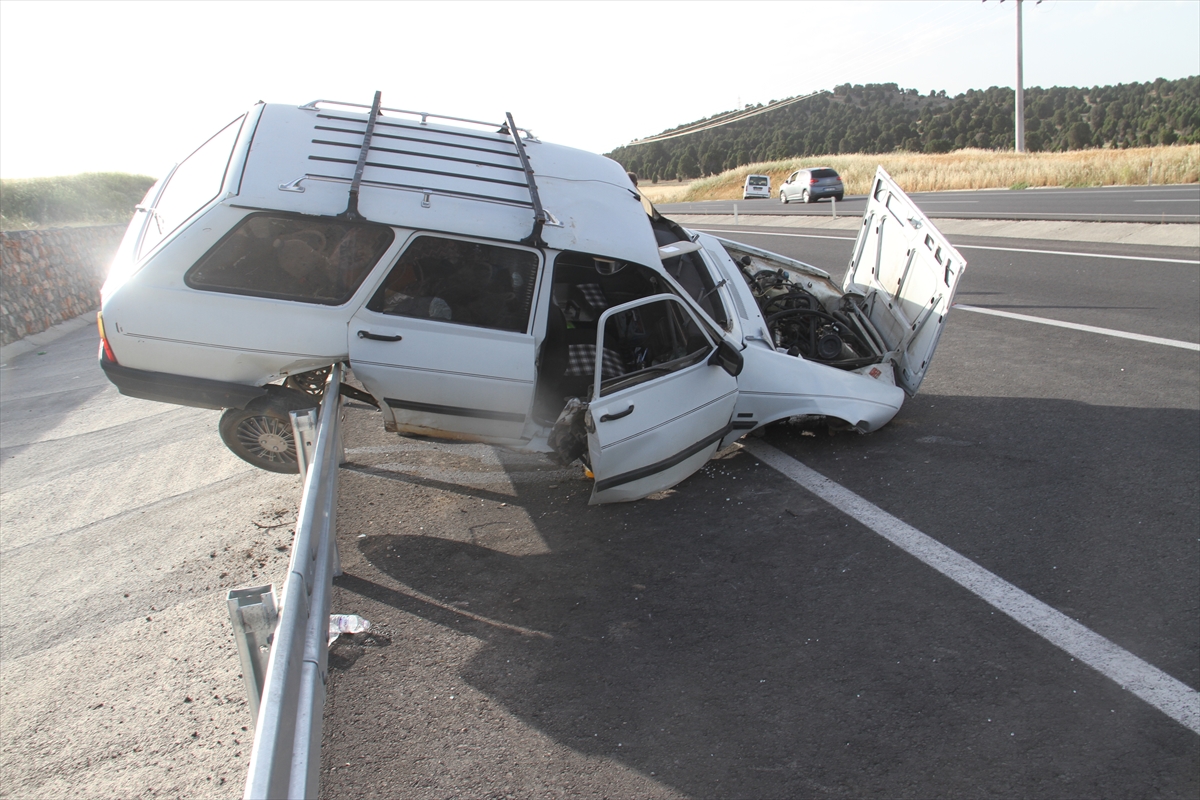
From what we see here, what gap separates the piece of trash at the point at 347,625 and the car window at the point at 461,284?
1844 millimetres

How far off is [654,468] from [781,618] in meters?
1.37

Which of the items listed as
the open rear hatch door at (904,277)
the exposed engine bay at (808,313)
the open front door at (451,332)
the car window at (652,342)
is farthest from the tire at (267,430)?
the open rear hatch door at (904,277)

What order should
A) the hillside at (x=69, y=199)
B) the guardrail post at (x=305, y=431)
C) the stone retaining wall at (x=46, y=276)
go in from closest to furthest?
1. the guardrail post at (x=305, y=431)
2. the stone retaining wall at (x=46, y=276)
3. the hillside at (x=69, y=199)

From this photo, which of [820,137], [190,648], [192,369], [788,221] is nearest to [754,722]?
[190,648]

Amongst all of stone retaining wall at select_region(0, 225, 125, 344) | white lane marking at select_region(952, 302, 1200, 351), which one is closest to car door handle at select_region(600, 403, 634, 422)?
white lane marking at select_region(952, 302, 1200, 351)

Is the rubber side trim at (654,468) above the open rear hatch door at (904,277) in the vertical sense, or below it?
below

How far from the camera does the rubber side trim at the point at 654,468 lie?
5.13 metres

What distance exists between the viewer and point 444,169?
546cm

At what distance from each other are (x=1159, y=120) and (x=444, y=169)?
219 feet

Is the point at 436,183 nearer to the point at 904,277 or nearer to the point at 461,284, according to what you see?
the point at 461,284

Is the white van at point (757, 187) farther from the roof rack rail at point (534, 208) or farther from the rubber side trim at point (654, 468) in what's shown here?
the rubber side trim at point (654, 468)

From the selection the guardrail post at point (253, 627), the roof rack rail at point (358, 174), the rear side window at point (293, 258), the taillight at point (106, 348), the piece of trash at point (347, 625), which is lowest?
the piece of trash at point (347, 625)

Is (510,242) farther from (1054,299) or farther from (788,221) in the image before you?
(788,221)

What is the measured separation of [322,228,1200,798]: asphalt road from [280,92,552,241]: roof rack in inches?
77.5
